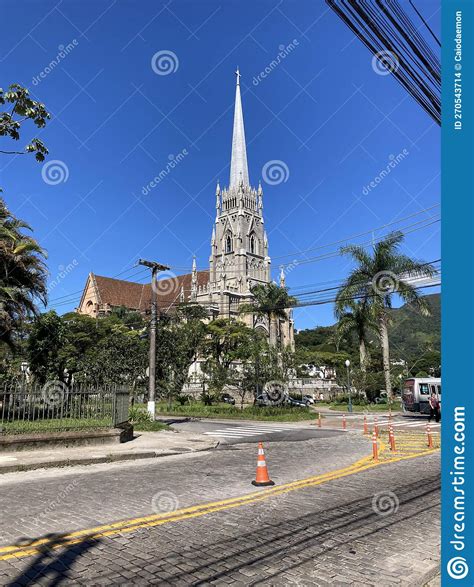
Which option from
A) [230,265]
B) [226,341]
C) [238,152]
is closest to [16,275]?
[226,341]

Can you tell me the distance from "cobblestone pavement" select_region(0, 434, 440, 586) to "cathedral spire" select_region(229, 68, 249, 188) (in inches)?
3400

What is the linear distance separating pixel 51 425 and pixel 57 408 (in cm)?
71

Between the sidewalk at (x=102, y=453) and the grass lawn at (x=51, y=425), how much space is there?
0.64 m

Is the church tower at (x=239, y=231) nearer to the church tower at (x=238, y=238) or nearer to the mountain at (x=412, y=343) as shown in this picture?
the church tower at (x=238, y=238)

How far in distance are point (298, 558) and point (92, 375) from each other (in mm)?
31233

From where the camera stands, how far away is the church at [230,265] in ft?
281

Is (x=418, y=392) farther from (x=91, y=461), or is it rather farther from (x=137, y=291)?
(x=137, y=291)

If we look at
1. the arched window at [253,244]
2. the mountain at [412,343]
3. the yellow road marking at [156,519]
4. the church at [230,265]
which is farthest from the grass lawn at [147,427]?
the arched window at [253,244]

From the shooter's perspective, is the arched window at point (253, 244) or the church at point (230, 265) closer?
the church at point (230, 265)

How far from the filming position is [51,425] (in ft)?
46.1

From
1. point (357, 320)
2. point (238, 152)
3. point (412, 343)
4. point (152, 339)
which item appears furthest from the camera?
point (412, 343)

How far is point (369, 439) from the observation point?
1764 centimetres

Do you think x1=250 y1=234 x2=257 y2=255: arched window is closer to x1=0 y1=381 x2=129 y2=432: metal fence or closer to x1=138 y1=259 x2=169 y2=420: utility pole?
x1=138 y1=259 x2=169 y2=420: utility pole

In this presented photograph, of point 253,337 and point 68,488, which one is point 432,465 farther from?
point 253,337
